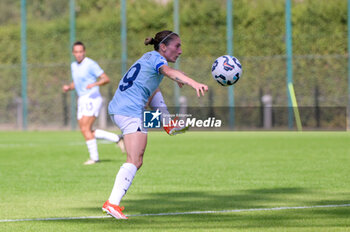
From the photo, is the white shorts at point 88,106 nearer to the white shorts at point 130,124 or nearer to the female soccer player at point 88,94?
the female soccer player at point 88,94

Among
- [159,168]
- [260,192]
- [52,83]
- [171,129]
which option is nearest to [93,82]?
[159,168]

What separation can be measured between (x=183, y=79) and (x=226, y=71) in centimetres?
190

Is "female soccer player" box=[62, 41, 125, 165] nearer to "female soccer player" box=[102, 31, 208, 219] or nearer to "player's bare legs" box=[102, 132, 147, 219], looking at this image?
"female soccer player" box=[102, 31, 208, 219]

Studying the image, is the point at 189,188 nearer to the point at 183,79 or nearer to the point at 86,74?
the point at 183,79

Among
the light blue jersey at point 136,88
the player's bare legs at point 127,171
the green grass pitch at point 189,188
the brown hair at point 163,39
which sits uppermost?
the brown hair at point 163,39

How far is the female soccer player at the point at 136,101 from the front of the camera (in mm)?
7938

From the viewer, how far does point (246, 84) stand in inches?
1164

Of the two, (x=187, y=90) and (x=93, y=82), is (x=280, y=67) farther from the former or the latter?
(x=93, y=82)

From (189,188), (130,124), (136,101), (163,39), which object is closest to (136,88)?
(136,101)

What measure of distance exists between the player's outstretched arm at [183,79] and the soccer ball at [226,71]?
1.53 m

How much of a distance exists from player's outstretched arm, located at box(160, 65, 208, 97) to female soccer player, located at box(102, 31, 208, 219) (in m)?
0.20

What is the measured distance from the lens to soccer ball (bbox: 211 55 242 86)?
9091 mm

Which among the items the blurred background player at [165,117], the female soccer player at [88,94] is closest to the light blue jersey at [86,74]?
the female soccer player at [88,94]

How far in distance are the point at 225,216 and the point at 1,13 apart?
40573 millimetres
